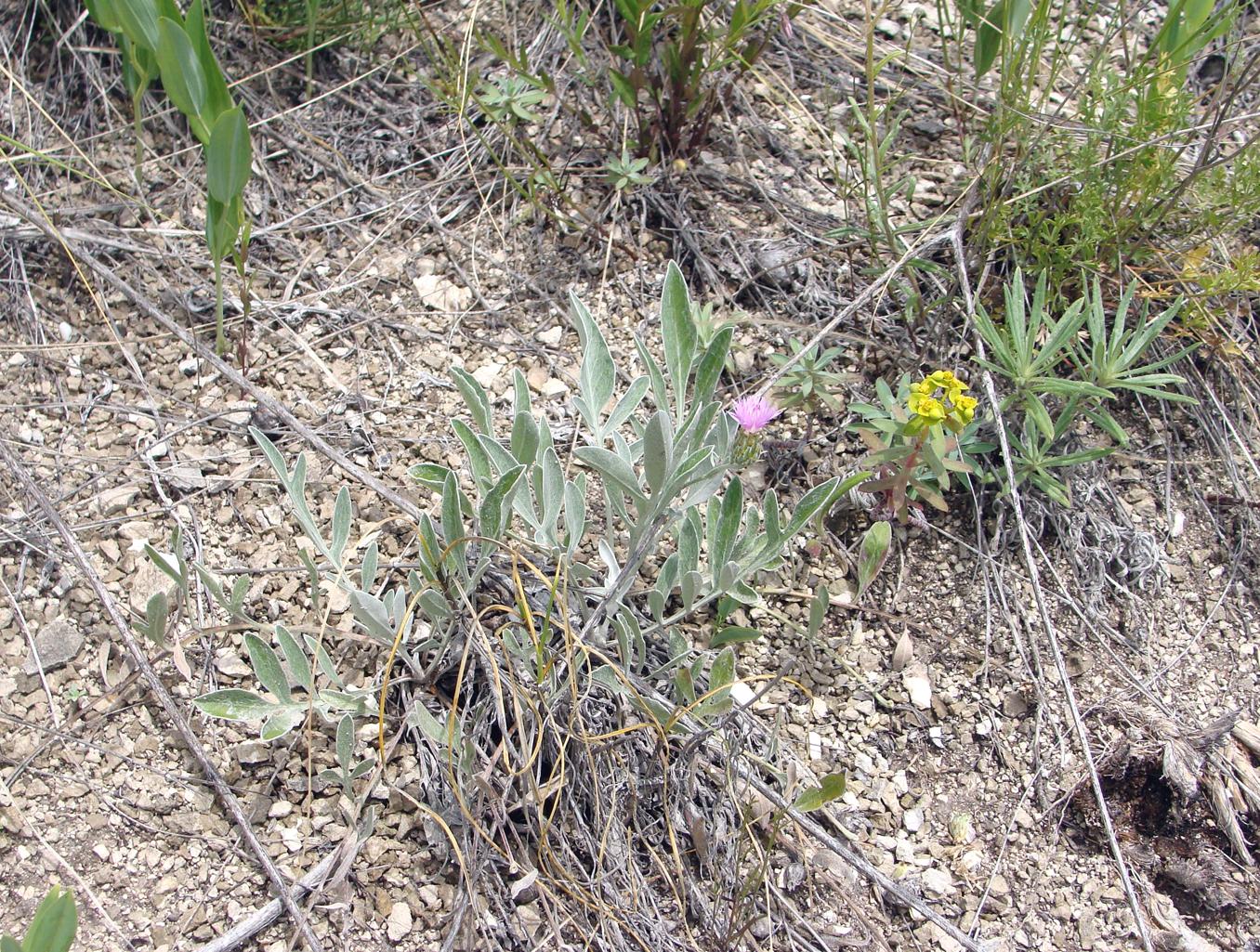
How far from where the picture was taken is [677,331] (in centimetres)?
166

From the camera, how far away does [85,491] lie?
194cm

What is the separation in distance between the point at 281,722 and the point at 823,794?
2.65 feet

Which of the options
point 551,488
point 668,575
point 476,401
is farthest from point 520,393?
point 668,575

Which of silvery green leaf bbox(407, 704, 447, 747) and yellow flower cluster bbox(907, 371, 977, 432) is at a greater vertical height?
yellow flower cluster bbox(907, 371, 977, 432)

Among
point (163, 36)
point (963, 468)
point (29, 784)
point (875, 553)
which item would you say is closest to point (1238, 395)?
point (963, 468)

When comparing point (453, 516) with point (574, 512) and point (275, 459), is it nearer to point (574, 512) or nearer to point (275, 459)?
point (574, 512)

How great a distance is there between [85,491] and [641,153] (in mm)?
1436

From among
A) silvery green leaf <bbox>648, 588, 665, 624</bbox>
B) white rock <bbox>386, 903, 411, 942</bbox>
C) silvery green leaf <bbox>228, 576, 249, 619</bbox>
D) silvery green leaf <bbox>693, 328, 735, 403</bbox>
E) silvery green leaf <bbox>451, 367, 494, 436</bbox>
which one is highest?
silvery green leaf <bbox>693, 328, 735, 403</bbox>

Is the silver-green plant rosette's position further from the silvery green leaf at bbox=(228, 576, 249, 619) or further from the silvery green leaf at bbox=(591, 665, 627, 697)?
the silvery green leaf at bbox=(228, 576, 249, 619)

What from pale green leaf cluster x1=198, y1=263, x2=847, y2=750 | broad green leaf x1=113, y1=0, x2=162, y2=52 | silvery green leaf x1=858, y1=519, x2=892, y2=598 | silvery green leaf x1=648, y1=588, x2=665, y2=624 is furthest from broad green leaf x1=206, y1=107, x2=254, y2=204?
silvery green leaf x1=858, y1=519, x2=892, y2=598

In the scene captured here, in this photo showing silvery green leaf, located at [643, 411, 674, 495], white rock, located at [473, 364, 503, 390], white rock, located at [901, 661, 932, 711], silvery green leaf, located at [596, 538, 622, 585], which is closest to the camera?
silvery green leaf, located at [643, 411, 674, 495]

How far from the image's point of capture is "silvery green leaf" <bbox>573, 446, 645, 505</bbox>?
146cm

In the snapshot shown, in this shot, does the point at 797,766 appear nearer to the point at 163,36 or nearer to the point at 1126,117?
the point at 1126,117

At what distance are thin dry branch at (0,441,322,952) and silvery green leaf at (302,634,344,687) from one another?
0.73 ft
